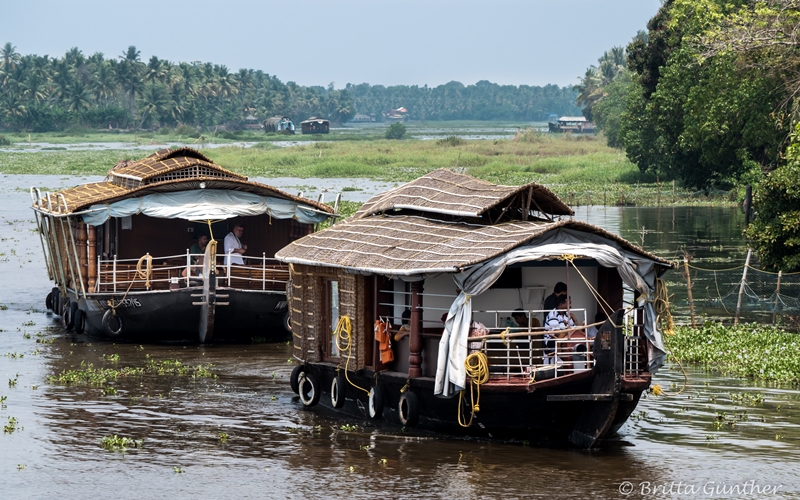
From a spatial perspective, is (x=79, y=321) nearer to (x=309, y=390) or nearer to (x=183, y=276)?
(x=183, y=276)

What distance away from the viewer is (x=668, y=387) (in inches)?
699

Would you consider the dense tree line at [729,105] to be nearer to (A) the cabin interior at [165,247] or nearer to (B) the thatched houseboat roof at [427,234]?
(A) the cabin interior at [165,247]

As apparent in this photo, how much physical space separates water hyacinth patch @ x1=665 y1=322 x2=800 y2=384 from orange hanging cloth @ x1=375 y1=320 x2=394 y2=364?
647cm

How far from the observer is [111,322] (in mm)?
22031

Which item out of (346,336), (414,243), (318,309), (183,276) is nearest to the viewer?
(414,243)

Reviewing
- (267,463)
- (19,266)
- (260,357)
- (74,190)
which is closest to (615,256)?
(267,463)

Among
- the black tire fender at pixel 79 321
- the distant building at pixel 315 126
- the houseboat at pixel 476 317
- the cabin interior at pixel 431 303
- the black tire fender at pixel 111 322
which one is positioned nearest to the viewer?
the houseboat at pixel 476 317

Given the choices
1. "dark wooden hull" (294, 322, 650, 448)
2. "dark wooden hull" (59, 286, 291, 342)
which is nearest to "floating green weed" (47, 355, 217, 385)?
"dark wooden hull" (59, 286, 291, 342)

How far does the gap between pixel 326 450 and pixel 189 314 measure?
27.1ft

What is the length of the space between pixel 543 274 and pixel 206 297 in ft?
28.1

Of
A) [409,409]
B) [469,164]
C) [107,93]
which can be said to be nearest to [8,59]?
[107,93]

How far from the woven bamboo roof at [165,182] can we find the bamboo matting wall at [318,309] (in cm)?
522

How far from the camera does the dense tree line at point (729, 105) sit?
2331 cm

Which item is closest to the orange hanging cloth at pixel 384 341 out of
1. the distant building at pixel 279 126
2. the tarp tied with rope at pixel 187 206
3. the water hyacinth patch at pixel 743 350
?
the water hyacinth patch at pixel 743 350
